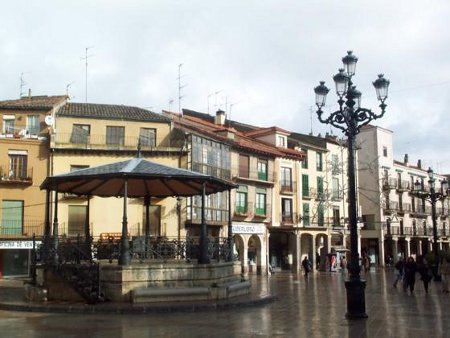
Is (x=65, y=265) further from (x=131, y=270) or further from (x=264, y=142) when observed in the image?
(x=264, y=142)

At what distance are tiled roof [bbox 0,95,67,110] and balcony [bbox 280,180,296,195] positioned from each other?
19.7 m

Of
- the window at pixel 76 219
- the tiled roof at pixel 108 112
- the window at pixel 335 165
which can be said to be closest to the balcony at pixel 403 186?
A: the window at pixel 335 165

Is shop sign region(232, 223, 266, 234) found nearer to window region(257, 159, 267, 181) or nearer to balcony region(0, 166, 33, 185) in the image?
window region(257, 159, 267, 181)

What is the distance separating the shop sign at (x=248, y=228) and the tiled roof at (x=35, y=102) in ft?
52.9

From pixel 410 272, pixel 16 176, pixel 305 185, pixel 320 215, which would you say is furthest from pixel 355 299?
pixel 320 215

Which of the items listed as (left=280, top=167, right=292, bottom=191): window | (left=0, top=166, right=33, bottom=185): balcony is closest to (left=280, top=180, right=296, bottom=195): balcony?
(left=280, top=167, right=292, bottom=191): window

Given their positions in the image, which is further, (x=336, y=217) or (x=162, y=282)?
(x=336, y=217)

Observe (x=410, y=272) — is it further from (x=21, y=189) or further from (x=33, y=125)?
(x=33, y=125)

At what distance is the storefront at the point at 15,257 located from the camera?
37938mm

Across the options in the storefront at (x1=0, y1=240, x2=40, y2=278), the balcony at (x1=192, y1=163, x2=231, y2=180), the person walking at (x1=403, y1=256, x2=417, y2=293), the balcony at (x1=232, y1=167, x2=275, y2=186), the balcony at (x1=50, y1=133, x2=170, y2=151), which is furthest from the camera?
the balcony at (x1=232, y1=167, x2=275, y2=186)

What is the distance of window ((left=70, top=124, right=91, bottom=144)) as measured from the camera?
130ft

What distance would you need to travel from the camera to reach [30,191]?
128ft

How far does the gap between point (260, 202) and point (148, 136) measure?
1194 centimetres

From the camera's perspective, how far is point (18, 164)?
39.0m
